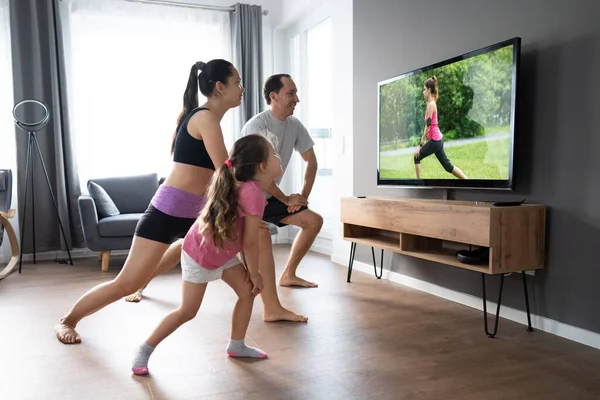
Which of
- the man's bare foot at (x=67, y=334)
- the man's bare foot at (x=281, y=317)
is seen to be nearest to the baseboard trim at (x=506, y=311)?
the man's bare foot at (x=281, y=317)

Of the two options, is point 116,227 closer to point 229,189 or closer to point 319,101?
point 319,101

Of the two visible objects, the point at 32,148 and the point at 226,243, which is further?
the point at 32,148

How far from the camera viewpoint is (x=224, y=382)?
1947mm

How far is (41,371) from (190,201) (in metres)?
0.87

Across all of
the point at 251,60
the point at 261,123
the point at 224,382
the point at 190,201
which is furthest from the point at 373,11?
the point at 224,382

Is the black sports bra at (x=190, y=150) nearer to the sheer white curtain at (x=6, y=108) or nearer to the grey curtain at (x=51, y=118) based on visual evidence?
the grey curtain at (x=51, y=118)

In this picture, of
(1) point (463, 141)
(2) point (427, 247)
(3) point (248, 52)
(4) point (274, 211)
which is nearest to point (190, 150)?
Result: (4) point (274, 211)

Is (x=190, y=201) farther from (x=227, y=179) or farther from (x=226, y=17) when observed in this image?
(x=226, y=17)

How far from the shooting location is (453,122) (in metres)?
2.96

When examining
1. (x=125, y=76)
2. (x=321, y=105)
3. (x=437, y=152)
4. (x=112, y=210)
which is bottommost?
(x=112, y=210)

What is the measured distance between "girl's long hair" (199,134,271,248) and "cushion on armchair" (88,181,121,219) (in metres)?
2.93

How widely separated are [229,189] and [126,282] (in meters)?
0.66

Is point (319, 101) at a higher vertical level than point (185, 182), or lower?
higher

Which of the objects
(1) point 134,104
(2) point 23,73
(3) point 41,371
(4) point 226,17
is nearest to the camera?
(3) point 41,371
